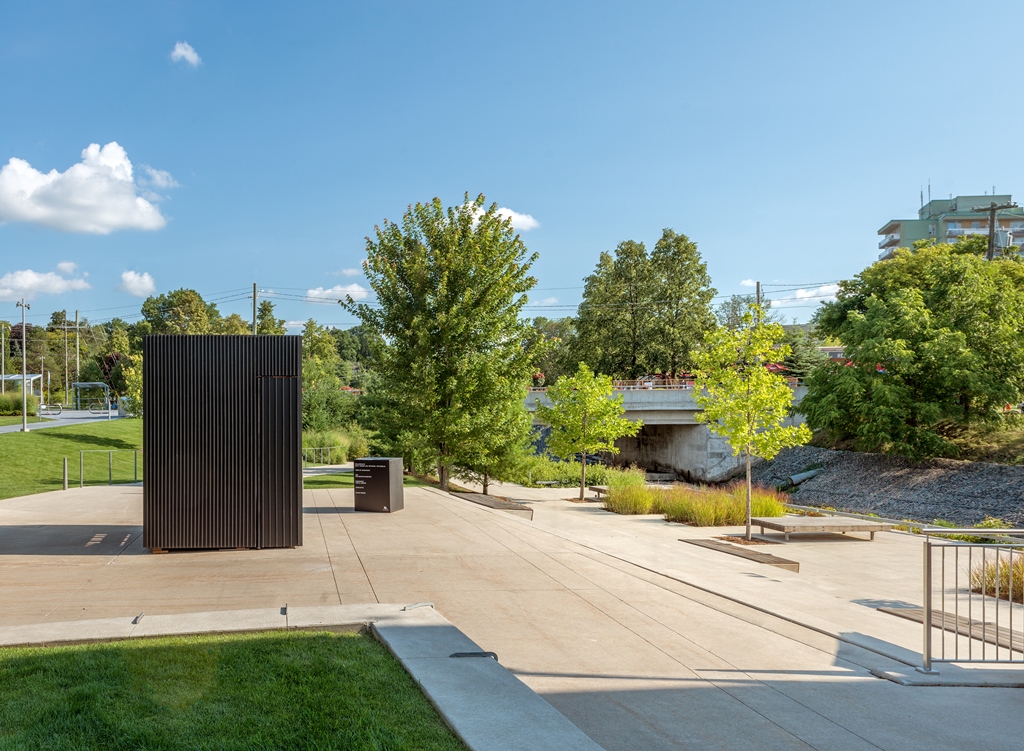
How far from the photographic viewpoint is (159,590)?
9297mm

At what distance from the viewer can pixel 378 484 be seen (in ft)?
57.2

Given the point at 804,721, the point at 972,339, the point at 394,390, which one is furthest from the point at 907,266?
the point at 804,721

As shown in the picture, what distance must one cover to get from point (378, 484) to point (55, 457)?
19.7 metres

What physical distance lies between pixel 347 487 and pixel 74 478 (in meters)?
11.1

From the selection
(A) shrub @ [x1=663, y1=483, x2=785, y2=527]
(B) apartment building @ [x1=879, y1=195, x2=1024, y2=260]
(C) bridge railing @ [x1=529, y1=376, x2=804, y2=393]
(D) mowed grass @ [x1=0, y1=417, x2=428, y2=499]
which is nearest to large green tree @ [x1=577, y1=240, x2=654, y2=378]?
(C) bridge railing @ [x1=529, y1=376, x2=804, y2=393]

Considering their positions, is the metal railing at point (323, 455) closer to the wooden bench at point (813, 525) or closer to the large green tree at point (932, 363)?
the large green tree at point (932, 363)

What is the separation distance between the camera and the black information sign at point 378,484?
1730cm

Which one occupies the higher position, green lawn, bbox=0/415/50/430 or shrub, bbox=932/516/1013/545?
green lawn, bbox=0/415/50/430

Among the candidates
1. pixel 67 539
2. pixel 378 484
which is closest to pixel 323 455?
pixel 378 484

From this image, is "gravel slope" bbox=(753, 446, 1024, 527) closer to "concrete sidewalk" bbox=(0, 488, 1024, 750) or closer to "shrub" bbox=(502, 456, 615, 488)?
"shrub" bbox=(502, 456, 615, 488)

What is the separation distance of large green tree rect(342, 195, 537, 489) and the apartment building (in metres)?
109

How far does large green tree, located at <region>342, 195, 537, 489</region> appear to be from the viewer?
2616cm

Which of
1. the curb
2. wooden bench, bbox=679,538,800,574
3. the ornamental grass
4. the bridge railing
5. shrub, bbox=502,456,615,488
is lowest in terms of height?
shrub, bbox=502,456,615,488

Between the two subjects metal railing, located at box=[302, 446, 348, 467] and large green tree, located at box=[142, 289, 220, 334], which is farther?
large green tree, located at box=[142, 289, 220, 334]
